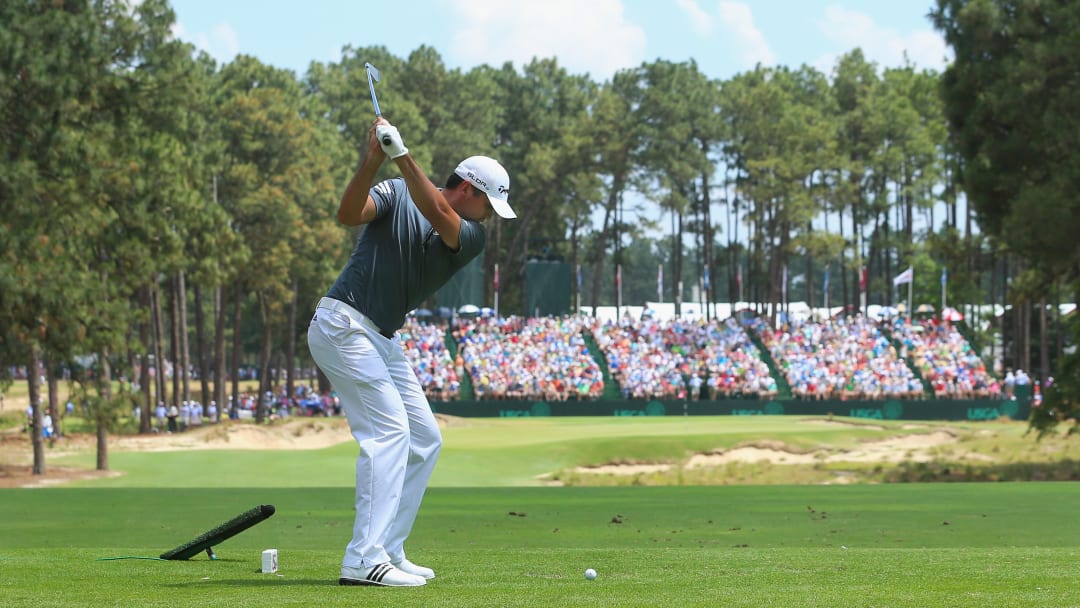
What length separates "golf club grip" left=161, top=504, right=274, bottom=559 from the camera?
23.6 feet

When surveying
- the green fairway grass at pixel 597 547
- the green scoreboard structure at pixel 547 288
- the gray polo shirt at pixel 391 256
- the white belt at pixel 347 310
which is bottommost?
the green fairway grass at pixel 597 547

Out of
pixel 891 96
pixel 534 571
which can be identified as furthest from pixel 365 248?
pixel 891 96

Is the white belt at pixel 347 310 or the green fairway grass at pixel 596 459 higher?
the white belt at pixel 347 310

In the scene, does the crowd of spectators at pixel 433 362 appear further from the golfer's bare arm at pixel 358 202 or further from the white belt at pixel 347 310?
the golfer's bare arm at pixel 358 202

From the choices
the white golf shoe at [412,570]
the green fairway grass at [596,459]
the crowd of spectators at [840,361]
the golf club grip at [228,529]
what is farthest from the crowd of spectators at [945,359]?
the white golf shoe at [412,570]

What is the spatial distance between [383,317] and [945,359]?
49947 millimetres

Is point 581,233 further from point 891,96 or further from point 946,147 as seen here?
point 946,147

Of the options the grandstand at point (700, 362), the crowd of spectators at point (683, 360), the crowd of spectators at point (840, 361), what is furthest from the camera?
the crowd of spectators at point (683, 360)

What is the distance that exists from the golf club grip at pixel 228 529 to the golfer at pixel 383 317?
0.75 meters

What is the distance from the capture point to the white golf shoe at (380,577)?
21.2 ft

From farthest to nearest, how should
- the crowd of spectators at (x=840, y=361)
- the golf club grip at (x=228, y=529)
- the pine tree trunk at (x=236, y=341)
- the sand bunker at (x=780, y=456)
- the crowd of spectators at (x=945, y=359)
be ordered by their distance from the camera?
the pine tree trunk at (x=236, y=341) → the crowd of spectators at (x=840, y=361) → the crowd of spectators at (x=945, y=359) → the sand bunker at (x=780, y=456) → the golf club grip at (x=228, y=529)

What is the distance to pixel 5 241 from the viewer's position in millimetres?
24641

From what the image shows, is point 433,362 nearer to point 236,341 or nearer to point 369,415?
point 236,341

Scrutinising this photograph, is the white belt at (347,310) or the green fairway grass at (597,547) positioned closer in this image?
the green fairway grass at (597,547)
